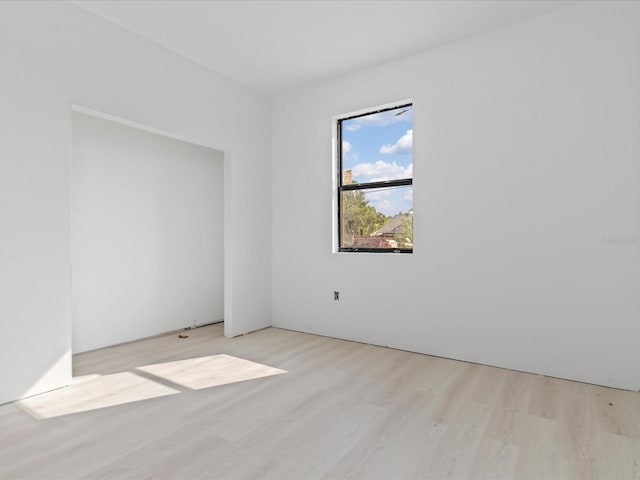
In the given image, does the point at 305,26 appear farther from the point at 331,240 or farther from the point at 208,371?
the point at 208,371

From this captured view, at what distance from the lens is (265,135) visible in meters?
4.60

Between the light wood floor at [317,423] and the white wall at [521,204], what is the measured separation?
37cm

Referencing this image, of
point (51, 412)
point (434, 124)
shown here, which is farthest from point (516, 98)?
point (51, 412)

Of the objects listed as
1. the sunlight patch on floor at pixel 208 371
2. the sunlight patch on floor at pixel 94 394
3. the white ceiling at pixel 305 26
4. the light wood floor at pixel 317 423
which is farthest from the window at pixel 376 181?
the sunlight patch on floor at pixel 94 394

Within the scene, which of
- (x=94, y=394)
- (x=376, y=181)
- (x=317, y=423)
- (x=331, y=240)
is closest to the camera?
(x=317, y=423)

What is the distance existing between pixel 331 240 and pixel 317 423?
227 centimetres

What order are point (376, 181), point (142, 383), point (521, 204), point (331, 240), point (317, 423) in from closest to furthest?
point (317, 423)
point (142, 383)
point (521, 204)
point (376, 181)
point (331, 240)

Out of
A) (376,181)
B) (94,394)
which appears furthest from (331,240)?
(94,394)

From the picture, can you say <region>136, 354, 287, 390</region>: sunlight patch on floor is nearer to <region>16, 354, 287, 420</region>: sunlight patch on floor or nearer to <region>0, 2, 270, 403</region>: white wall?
<region>16, 354, 287, 420</region>: sunlight patch on floor

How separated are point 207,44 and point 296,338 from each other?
3090mm

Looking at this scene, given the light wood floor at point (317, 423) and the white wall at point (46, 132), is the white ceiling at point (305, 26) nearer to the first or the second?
the white wall at point (46, 132)

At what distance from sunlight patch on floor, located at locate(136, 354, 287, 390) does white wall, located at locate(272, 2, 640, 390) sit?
1240mm

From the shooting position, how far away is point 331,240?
418 cm

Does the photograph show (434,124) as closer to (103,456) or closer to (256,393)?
(256,393)
